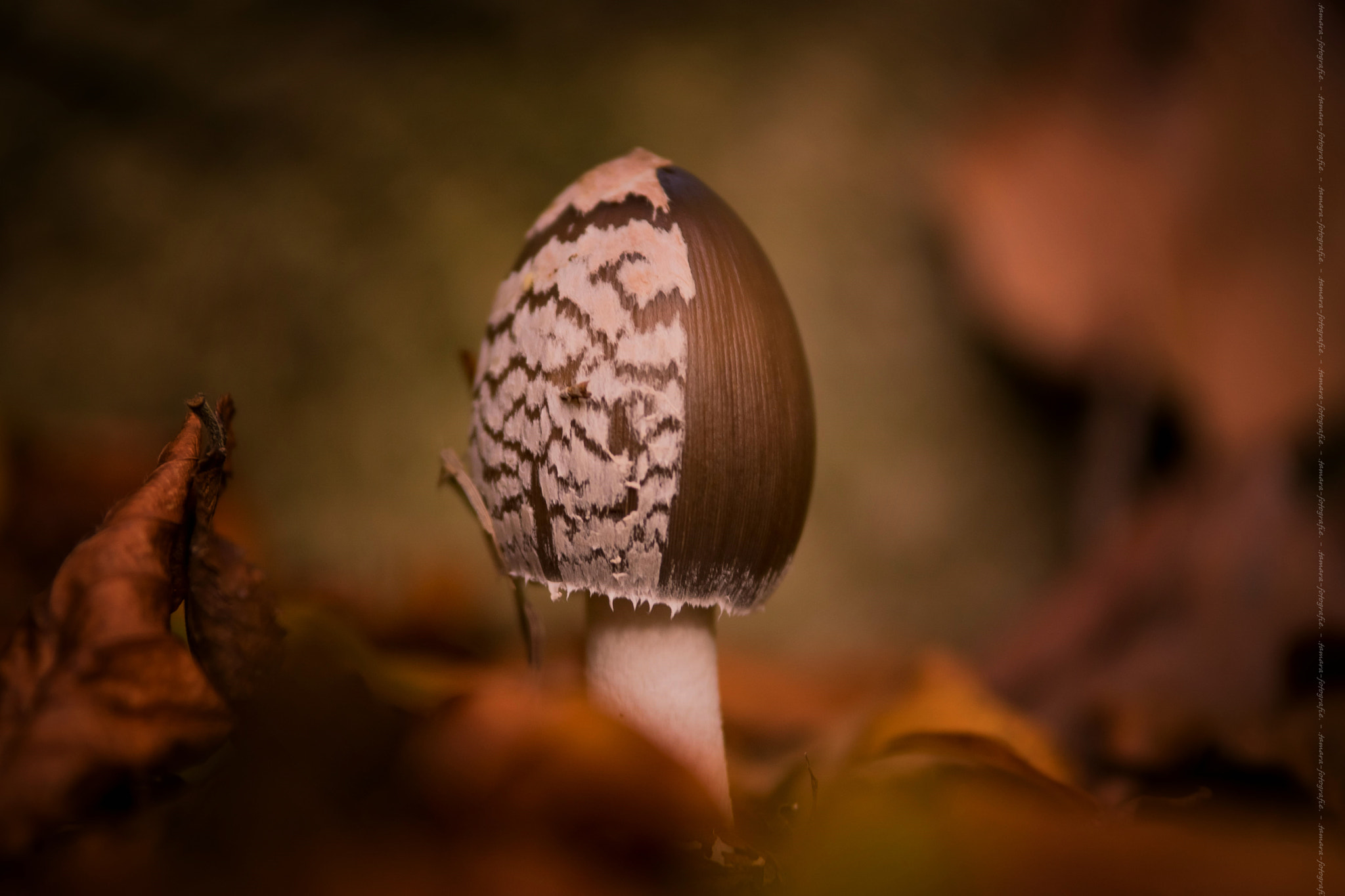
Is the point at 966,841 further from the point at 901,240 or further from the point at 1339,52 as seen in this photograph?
the point at 1339,52

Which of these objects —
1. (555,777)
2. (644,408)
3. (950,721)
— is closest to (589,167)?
(644,408)

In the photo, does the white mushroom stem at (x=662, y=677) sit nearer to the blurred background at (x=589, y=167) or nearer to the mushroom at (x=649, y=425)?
the mushroom at (x=649, y=425)

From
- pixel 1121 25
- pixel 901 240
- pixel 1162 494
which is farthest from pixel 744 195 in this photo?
pixel 1162 494

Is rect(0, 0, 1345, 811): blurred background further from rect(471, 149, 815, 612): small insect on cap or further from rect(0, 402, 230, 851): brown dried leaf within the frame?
rect(0, 402, 230, 851): brown dried leaf

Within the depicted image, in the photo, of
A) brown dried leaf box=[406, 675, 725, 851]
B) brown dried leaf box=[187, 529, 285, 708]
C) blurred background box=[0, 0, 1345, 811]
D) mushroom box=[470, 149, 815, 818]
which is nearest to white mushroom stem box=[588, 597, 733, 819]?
mushroom box=[470, 149, 815, 818]

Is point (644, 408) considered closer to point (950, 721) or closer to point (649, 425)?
point (649, 425)

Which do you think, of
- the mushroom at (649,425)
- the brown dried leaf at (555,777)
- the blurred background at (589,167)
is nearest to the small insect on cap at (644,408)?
the mushroom at (649,425)
